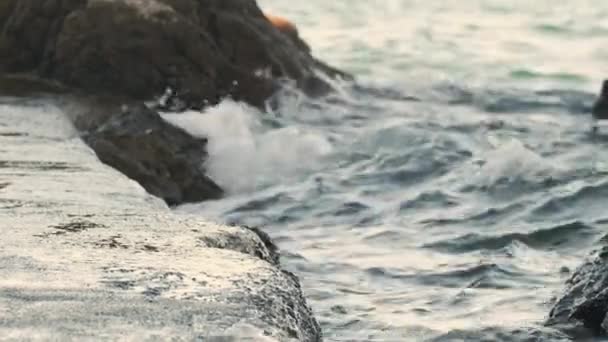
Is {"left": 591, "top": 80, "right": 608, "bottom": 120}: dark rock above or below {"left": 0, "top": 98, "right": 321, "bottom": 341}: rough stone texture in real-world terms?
below

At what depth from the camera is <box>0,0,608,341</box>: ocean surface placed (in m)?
5.84

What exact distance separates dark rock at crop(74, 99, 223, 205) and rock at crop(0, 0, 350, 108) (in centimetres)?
86

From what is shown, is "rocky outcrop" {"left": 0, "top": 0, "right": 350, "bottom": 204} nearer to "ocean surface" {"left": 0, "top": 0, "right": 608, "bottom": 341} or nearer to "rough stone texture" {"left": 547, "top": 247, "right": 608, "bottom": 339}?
"ocean surface" {"left": 0, "top": 0, "right": 608, "bottom": 341}

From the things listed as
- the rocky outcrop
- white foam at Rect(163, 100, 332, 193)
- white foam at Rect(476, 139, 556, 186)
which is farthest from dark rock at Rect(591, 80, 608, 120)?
the rocky outcrop

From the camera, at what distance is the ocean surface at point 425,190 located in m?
5.84

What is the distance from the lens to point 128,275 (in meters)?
3.66

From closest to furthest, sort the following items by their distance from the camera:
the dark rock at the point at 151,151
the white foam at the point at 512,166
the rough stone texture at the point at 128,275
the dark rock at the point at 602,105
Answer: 1. the rough stone texture at the point at 128,275
2. the dark rock at the point at 151,151
3. the white foam at the point at 512,166
4. the dark rock at the point at 602,105

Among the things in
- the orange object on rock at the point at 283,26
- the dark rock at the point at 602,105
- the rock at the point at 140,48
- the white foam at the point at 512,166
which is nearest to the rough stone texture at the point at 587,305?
the white foam at the point at 512,166

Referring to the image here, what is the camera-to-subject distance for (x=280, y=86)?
10.9 metres

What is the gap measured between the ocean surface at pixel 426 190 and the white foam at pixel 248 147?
17 millimetres

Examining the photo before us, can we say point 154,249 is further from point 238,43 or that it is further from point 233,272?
point 238,43

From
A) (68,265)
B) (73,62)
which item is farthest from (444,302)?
(73,62)

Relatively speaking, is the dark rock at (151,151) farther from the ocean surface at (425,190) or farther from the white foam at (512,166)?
the white foam at (512,166)

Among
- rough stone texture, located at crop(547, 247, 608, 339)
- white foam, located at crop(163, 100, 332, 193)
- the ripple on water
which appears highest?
rough stone texture, located at crop(547, 247, 608, 339)
